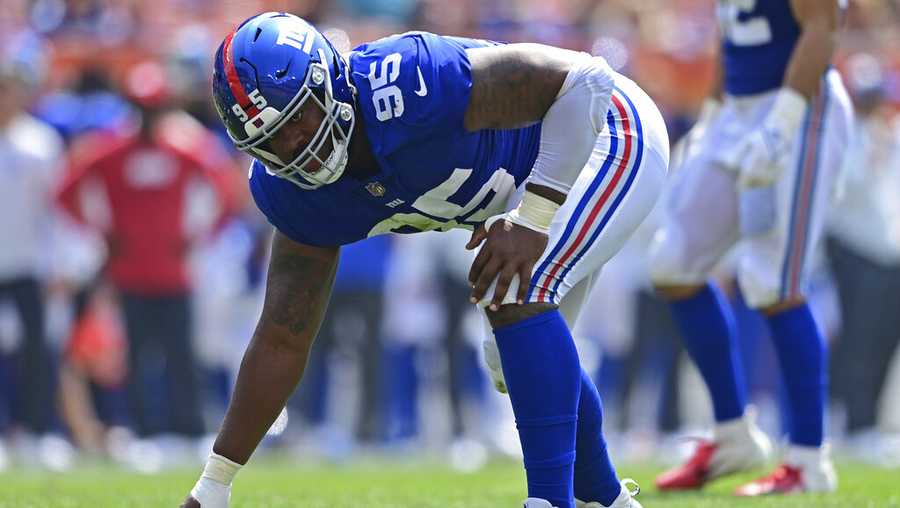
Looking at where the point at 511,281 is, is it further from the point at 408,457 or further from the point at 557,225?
the point at 408,457

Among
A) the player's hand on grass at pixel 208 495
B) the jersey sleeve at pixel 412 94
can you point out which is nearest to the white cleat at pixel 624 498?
the player's hand on grass at pixel 208 495

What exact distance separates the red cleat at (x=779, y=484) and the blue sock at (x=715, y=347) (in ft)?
0.87

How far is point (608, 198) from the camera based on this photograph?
13.9 ft

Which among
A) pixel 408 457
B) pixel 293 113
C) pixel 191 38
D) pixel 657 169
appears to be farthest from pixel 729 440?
pixel 191 38

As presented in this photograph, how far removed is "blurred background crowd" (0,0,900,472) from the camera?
29.1ft

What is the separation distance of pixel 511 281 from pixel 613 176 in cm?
58

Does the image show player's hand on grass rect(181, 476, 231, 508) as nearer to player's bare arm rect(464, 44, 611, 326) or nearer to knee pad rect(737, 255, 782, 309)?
player's bare arm rect(464, 44, 611, 326)

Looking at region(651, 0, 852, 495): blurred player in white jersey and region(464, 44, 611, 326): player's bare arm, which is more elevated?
region(464, 44, 611, 326): player's bare arm

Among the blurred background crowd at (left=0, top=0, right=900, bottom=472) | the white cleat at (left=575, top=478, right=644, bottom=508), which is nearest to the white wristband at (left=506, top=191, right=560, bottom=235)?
the white cleat at (left=575, top=478, right=644, bottom=508)

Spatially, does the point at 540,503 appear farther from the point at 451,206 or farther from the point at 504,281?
the point at 451,206

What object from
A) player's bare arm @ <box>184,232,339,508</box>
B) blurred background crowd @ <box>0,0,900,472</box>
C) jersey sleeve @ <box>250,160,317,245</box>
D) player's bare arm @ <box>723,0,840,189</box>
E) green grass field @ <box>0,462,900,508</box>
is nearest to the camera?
jersey sleeve @ <box>250,160,317,245</box>

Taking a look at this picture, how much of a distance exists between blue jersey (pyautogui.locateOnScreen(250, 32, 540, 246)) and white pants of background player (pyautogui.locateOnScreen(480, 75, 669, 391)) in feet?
0.53

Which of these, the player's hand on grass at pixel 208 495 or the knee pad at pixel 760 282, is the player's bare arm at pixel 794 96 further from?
the player's hand on grass at pixel 208 495

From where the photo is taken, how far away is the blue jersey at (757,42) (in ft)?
19.0
